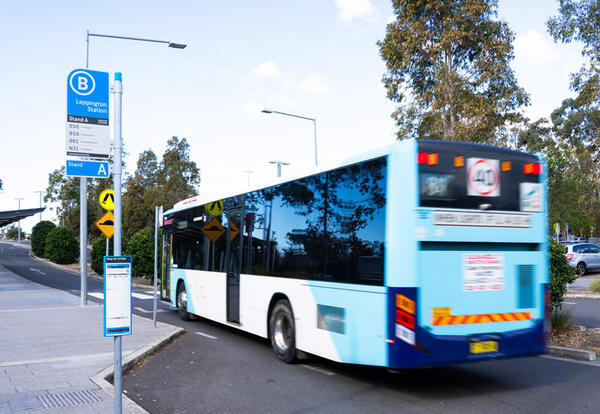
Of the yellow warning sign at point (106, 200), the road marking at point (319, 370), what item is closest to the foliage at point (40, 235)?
the yellow warning sign at point (106, 200)

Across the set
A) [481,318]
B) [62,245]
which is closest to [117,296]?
[481,318]

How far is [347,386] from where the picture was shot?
A: 7.36 metres

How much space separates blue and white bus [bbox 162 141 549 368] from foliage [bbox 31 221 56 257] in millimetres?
56735

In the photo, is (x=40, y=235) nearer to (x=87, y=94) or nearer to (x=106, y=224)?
(x=106, y=224)

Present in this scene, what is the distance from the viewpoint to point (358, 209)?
23.1 ft

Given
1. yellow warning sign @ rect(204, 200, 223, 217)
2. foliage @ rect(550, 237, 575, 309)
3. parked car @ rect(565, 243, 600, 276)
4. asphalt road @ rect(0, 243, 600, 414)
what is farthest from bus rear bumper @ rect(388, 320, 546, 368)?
parked car @ rect(565, 243, 600, 276)

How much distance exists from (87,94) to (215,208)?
634 cm

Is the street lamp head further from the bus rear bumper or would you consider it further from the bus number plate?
the bus number plate

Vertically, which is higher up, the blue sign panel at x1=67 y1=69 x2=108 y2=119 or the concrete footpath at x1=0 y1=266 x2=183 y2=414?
the blue sign panel at x1=67 y1=69 x2=108 y2=119

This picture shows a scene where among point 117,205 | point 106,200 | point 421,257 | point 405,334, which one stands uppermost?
point 106,200

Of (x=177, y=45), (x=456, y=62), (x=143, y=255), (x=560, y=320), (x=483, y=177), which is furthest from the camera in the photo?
(x=143, y=255)

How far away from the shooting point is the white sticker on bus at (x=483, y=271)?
667cm

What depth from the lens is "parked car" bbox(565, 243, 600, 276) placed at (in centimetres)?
2925

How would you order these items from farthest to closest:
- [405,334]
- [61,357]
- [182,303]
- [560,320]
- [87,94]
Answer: [182,303]
[560,320]
[61,357]
[405,334]
[87,94]
